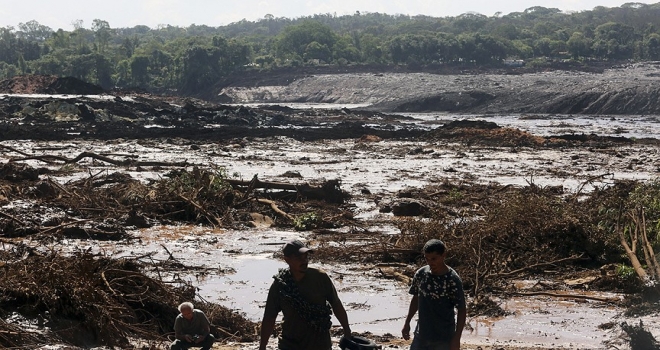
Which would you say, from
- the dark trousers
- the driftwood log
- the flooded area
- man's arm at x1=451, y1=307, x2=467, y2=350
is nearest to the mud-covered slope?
the flooded area

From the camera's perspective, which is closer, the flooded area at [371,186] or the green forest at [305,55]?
the flooded area at [371,186]

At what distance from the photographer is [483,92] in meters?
75.0

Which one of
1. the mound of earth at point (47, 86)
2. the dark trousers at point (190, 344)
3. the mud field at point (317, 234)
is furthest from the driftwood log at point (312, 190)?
the mound of earth at point (47, 86)

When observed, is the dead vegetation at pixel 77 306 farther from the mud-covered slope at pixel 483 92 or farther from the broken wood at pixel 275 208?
the mud-covered slope at pixel 483 92

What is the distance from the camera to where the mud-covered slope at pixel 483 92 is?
6725 cm

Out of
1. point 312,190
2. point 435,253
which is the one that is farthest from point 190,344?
point 312,190

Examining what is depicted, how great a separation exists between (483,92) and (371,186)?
5301cm

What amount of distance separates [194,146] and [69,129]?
983 centimetres

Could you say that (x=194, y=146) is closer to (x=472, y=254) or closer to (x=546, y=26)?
(x=472, y=254)

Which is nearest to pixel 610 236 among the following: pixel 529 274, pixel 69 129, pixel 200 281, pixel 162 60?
pixel 529 274

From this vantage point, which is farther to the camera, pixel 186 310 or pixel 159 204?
pixel 159 204

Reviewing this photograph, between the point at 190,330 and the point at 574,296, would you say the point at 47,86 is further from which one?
the point at 190,330

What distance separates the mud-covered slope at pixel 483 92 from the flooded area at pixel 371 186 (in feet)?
47.3

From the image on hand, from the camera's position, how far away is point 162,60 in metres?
108
